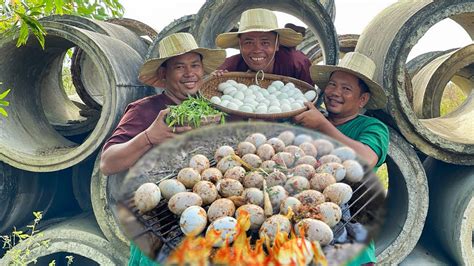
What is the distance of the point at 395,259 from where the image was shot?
3221 millimetres

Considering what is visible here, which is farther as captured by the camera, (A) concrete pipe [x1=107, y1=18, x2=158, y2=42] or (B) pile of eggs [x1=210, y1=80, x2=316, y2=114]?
(A) concrete pipe [x1=107, y1=18, x2=158, y2=42]

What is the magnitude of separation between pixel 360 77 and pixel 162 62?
117cm

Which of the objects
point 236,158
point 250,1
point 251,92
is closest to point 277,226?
point 236,158

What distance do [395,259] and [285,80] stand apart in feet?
5.33

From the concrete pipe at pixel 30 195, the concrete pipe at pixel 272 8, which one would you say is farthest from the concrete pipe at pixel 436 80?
the concrete pipe at pixel 30 195

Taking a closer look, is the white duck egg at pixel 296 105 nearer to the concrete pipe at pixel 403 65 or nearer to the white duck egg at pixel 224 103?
the white duck egg at pixel 224 103

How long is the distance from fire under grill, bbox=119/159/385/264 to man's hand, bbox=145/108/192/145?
0.46 meters

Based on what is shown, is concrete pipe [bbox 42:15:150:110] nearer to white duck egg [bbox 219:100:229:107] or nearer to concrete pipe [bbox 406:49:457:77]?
white duck egg [bbox 219:100:229:107]

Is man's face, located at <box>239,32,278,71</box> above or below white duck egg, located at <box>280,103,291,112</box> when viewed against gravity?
above

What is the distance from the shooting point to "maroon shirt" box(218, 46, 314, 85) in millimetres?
3176

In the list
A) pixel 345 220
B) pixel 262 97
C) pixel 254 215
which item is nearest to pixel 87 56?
pixel 262 97

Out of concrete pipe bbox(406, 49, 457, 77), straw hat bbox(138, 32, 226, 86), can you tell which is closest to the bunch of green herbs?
straw hat bbox(138, 32, 226, 86)

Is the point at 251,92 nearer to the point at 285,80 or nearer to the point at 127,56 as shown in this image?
the point at 285,80

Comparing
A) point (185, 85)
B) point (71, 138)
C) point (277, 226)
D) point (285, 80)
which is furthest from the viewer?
point (71, 138)
